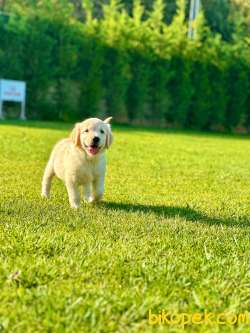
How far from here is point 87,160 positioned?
16.6 ft

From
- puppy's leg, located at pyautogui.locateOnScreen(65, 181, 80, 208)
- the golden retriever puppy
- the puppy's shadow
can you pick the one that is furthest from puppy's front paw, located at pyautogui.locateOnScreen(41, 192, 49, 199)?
the puppy's shadow

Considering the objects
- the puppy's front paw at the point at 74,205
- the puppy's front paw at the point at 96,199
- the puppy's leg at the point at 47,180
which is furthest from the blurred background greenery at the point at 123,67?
the puppy's front paw at the point at 74,205

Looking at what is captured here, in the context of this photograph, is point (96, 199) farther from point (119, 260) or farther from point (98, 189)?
point (119, 260)

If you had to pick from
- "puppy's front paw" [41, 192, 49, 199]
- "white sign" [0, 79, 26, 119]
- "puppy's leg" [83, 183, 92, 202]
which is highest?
"white sign" [0, 79, 26, 119]

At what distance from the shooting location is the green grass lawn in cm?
220

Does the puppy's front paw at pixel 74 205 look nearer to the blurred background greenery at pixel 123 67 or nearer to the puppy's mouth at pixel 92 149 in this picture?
the puppy's mouth at pixel 92 149

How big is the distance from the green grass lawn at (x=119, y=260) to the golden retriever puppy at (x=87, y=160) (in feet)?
0.52

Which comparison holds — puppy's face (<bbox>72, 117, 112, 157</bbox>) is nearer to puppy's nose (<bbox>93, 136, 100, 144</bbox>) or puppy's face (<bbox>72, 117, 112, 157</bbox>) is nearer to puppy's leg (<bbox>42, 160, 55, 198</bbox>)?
puppy's nose (<bbox>93, 136, 100, 144</bbox>)

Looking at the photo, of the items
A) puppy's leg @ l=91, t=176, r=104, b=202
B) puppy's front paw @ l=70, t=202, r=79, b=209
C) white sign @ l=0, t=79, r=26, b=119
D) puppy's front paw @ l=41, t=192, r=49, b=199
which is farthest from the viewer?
white sign @ l=0, t=79, r=26, b=119

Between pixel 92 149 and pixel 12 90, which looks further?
pixel 12 90

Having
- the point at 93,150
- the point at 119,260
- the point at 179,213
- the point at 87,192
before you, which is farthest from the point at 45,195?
the point at 119,260

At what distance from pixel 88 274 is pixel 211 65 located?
78.2ft

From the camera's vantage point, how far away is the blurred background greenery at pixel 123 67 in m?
21.7

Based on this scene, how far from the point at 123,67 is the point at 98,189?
18587mm
